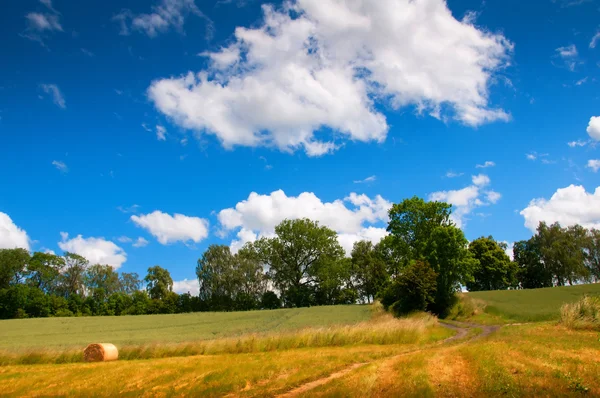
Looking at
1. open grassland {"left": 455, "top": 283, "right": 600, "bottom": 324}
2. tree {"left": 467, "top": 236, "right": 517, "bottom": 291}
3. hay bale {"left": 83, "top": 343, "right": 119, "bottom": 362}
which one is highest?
tree {"left": 467, "top": 236, "right": 517, "bottom": 291}

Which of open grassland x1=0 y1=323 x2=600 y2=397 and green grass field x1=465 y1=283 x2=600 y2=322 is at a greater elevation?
open grassland x1=0 y1=323 x2=600 y2=397

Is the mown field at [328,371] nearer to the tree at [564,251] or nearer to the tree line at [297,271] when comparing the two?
the tree line at [297,271]

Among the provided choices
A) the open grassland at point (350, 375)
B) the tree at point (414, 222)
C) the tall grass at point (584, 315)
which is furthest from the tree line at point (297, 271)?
the open grassland at point (350, 375)

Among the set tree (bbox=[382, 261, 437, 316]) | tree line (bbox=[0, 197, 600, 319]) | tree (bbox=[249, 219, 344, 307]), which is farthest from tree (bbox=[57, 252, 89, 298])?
tree (bbox=[382, 261, 437, 316])

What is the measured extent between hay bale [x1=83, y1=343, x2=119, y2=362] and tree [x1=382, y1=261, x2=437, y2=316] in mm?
30490

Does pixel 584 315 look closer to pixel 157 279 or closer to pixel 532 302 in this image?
pixel 532 302

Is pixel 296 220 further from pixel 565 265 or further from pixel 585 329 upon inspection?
pixel 585 329

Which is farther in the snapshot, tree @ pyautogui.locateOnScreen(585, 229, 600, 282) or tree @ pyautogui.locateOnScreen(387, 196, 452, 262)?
tree @ pyautogui.locateOnScreen(585, 229, 600, 282)

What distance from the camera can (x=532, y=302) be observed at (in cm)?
4744

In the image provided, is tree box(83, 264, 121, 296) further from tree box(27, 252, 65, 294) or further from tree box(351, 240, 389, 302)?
tree box(351, 240, 389, 302)

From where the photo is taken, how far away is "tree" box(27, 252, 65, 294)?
86188 mm

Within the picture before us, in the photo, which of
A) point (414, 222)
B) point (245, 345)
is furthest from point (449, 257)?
→ point (245, 345)

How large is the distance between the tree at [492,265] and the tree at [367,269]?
62.9ft

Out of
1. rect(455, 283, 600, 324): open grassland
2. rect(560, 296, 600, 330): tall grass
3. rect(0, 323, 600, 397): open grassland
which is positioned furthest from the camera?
rect(455, 283, 600, 324): open grassland
